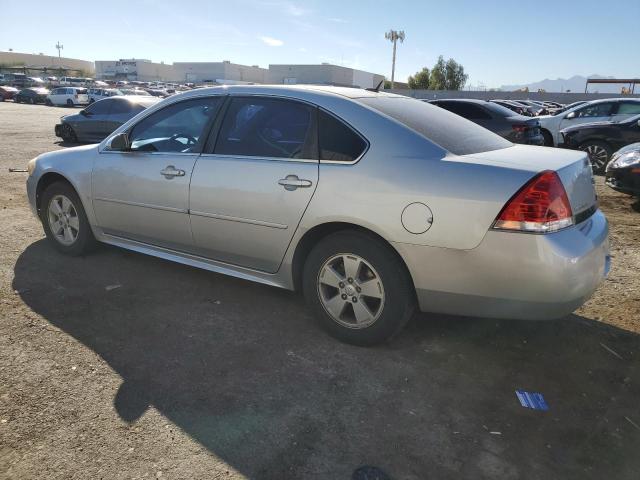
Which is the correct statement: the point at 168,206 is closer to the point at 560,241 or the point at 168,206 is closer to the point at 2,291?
the point at 2,291

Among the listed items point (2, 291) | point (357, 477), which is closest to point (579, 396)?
point (357, 477)

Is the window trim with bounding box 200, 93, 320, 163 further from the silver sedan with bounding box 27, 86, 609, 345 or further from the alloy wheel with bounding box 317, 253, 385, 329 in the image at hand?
the alloy wheel with bounding box 317, 253, 385, 329

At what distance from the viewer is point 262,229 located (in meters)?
3.61

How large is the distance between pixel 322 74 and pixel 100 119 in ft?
275

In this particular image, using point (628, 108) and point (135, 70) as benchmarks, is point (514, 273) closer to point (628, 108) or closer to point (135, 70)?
point (628, 108)

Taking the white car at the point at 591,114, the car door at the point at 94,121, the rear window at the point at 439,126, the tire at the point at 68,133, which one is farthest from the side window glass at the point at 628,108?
the tire at the point at 68,133

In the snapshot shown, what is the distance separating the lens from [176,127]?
14.2 ft

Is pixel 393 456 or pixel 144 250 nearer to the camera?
pixel 393 456

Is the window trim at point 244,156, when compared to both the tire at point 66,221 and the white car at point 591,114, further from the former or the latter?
the white car at point 591,114

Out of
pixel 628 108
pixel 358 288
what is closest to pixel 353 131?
pixel 358 288

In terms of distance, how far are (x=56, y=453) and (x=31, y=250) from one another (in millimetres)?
3430

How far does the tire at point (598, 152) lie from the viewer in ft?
36.6

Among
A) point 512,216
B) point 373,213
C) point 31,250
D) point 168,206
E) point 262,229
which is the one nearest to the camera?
point 512,216

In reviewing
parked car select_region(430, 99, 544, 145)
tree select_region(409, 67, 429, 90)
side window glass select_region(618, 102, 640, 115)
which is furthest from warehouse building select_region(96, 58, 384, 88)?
parked car select_region(430, 99, 544, 145)
